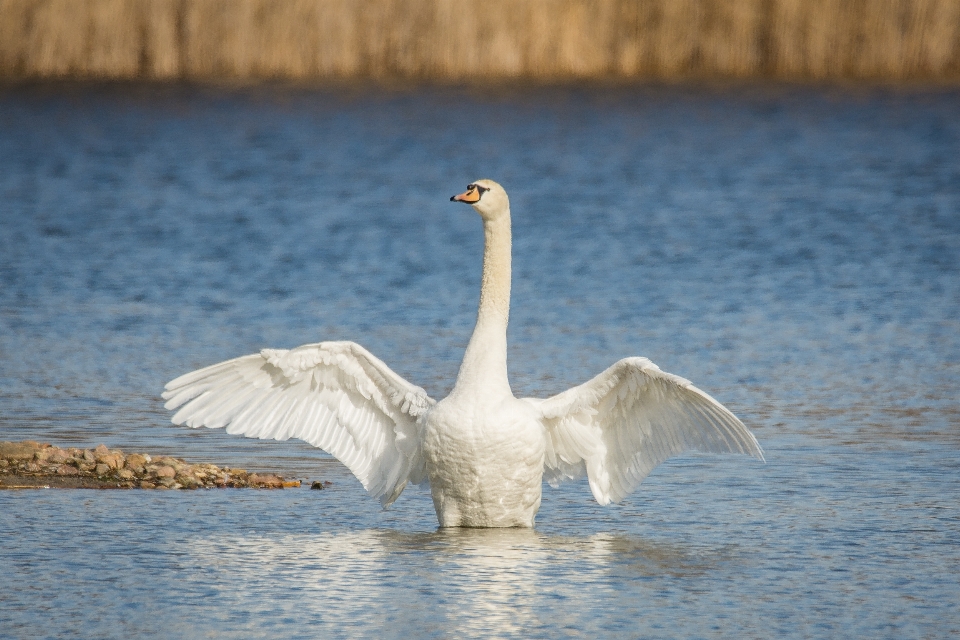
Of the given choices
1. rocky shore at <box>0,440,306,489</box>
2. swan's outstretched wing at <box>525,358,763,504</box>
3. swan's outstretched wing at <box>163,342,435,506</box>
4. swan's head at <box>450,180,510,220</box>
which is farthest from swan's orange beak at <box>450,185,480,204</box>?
rocky shore at <box>0,440,306,489</box>

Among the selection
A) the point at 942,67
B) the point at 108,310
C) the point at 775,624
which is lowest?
the point at 775,624

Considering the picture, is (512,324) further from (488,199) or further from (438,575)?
(438,575)

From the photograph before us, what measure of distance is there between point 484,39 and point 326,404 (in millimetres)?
20524

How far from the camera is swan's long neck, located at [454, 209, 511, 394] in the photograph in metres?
7.85

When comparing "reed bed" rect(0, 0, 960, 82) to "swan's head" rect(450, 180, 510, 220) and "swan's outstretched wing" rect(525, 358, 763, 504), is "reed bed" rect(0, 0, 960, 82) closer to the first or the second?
"swan's head" rect(450, 180, 510, 220)

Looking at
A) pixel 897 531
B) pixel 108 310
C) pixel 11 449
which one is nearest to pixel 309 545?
pixel 11 449

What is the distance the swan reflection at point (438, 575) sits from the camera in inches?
252

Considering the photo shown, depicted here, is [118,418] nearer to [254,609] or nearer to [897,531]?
[254,609]

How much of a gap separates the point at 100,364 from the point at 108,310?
8.37 feet

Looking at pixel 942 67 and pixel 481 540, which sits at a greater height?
pixel 942 67

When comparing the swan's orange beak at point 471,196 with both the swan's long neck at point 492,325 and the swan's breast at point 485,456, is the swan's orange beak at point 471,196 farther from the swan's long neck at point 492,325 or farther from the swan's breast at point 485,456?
the swan's breast at point 485,456

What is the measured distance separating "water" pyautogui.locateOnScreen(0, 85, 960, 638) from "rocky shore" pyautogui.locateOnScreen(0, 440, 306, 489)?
179 mm

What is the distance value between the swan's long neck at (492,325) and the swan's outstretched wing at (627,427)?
32 cm

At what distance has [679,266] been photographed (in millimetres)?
16781
